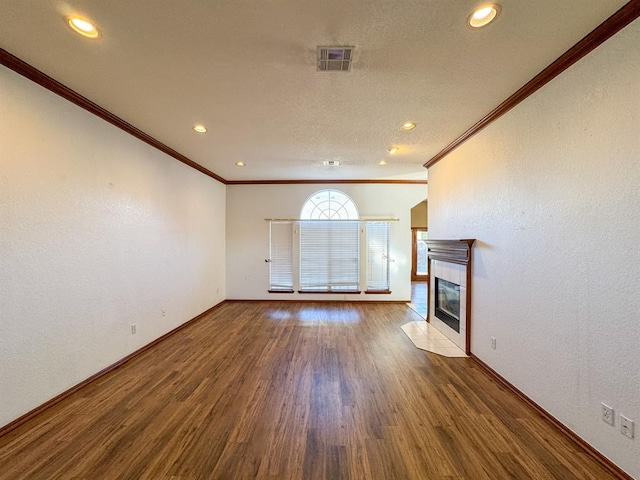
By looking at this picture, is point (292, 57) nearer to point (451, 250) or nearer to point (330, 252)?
point (451, 250)

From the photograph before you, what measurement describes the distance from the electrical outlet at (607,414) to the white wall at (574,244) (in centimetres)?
3

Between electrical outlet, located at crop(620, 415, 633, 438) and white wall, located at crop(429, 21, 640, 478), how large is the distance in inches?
1.1

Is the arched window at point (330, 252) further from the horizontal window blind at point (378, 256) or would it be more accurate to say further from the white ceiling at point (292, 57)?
the white ceiling at point (292, 57)

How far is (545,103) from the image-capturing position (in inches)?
81.6

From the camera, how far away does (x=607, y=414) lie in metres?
1.60

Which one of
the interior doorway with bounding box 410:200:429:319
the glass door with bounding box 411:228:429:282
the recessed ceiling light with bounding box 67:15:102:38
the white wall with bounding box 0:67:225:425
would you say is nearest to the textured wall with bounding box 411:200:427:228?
the interior doorway with bounding box 410:200:429:319

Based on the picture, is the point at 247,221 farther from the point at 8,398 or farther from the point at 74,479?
the point at 74,479

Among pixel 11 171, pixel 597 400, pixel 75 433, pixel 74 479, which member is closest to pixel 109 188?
pixel 11 171

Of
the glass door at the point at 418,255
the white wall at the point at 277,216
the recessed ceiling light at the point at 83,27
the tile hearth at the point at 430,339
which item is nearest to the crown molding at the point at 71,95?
the recessed ceiling light at the point at 83,27

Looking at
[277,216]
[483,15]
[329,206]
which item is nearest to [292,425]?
[483,15]

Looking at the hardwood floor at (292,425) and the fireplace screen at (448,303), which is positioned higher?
the fireplace screen at (448,303)

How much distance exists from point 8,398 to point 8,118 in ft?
6.60

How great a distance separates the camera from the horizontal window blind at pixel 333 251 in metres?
5.80

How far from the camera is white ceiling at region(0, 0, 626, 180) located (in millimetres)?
1481
